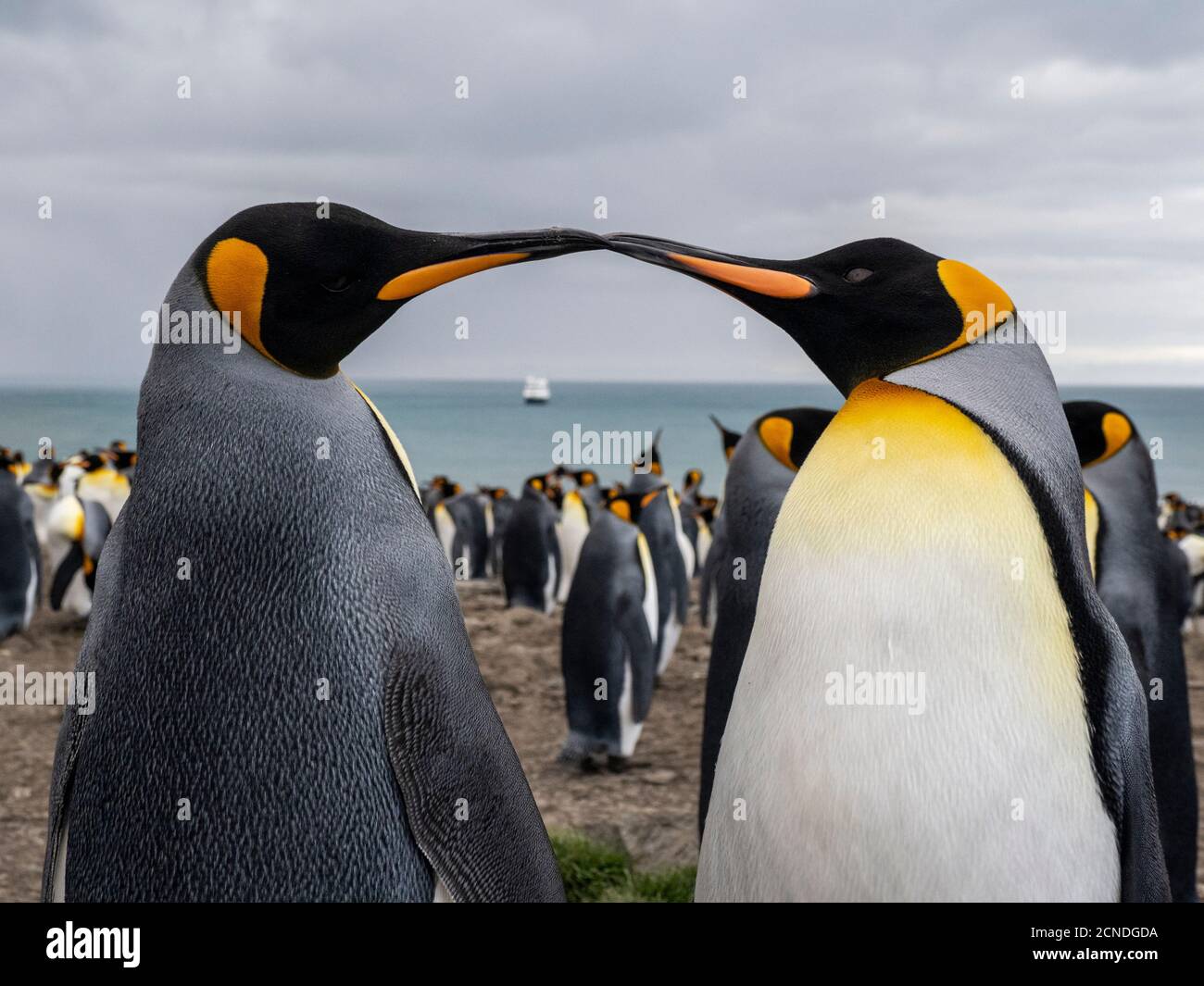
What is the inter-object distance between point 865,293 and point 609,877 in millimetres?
2817

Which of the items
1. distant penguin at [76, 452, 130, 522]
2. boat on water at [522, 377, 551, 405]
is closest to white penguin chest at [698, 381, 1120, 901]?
distant penguin at [76, 452, 130, 522]

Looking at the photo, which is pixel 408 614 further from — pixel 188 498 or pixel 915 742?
pixel 915 742

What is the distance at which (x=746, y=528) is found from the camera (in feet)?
11.4

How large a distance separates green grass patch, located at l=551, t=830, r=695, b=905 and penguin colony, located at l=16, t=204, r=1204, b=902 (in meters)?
2.11

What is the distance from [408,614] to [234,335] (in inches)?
20.1

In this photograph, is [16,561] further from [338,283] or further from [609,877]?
[338,283]

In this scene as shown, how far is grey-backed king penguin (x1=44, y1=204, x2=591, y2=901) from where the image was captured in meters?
1.54

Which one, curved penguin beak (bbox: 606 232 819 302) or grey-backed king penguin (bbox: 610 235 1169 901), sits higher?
curved penguin beak (bbox: 606 232 819 302)

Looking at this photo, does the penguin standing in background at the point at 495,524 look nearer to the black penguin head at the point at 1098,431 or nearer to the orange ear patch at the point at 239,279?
the black penguin head at the point at 1098,431

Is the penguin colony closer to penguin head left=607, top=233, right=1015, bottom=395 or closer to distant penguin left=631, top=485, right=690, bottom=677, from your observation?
penguin head left=607, top=233, right=1015, bottom=395

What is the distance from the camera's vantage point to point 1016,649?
5.00 feet

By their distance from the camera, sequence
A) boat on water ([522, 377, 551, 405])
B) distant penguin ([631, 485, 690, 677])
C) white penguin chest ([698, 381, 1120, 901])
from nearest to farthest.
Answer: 1. white penguin chest ([698, 381, 1120, 901])
2. distant penguin ([631, 485, 690, 677])
3. boat on water ([522, 377, 551, 405])

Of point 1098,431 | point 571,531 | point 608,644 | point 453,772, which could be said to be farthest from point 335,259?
point 571,531

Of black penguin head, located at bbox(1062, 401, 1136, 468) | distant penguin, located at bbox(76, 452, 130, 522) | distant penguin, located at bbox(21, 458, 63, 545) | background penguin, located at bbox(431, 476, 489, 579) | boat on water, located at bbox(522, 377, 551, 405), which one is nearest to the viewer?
black penguin head, located at bbox(1062, 401, 1136, 468)
